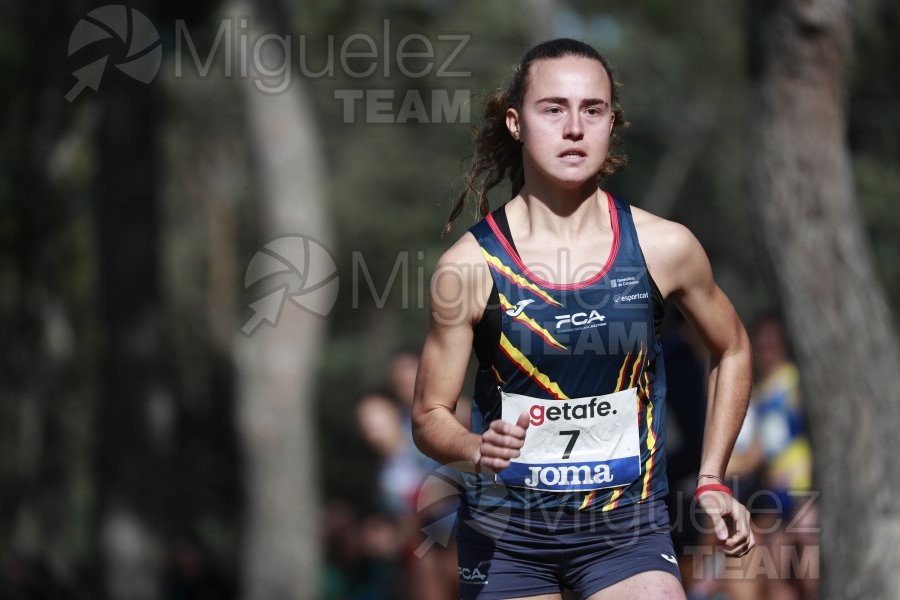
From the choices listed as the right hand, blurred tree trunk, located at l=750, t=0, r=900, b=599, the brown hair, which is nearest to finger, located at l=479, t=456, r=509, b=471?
the right hand

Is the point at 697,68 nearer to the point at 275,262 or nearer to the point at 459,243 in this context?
the point at 275,262

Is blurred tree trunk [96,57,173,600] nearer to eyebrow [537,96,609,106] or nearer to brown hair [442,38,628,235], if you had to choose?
brown hair [442,38,628,235]

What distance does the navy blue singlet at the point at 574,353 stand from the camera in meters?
3.67

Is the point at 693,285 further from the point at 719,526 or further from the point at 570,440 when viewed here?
the point at 719,526

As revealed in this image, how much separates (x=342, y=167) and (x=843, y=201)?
25.6 m

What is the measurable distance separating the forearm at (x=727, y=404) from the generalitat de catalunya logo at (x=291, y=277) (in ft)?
34.0

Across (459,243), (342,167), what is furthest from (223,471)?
(459,243)

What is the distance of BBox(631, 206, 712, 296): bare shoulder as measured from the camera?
148 inches

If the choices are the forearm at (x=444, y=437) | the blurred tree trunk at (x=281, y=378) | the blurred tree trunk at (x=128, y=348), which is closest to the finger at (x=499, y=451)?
the forearm at (x=444, y=437)

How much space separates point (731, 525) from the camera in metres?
3.56

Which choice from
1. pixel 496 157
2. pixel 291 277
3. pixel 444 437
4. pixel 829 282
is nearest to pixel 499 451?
pixel 444 437

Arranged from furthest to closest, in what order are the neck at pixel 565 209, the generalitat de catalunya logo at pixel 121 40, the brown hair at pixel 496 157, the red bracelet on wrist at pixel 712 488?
the generalitat de catalunya logo at pixel 121 40, the brown hair at pixel 496 157, the neck at pixel 565 209, the red bracelet on wrist at pixel 712 488

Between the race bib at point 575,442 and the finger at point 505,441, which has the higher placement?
the finger at point 505,441

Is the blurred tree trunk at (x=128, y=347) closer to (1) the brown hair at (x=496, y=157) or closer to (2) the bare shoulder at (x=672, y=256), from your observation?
(1) the brown hair at (x=496, y=157)
